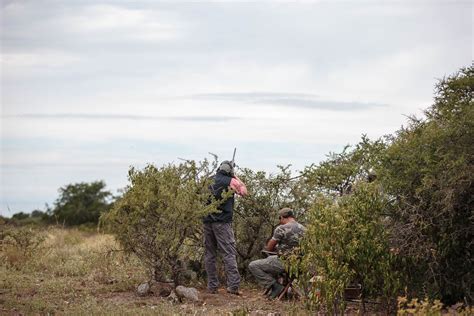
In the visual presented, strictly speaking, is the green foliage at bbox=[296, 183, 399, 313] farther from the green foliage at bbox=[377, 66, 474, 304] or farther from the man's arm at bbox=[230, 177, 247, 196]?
the man's arm at bbox=[230, 177, 247, 196]

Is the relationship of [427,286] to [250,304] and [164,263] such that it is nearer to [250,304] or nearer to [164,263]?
[250,304]

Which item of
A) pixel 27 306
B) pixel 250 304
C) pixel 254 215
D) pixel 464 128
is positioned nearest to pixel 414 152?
pixel 464 128

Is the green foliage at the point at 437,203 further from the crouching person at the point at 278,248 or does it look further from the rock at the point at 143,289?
the rock at the point at 143,289

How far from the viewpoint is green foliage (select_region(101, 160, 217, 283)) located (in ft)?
43.8

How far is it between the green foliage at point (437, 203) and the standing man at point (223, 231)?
298cm

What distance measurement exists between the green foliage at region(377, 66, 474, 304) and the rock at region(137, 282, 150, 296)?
14.5 ft

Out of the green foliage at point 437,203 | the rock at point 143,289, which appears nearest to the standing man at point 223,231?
the rock at point 143,289

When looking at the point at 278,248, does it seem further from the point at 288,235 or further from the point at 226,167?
the point at 226,167

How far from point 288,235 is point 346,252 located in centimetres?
241

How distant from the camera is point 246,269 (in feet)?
50.2

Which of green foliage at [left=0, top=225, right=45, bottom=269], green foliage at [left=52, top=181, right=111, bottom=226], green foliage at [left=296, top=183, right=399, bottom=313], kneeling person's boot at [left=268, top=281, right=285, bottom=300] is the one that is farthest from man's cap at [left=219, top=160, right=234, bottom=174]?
green foliage at [left=52, top=181, right=111, bottom=226]

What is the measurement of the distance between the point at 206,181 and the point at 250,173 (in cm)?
184

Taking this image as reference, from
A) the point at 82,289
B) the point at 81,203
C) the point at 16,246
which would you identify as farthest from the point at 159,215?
the point at 81,203

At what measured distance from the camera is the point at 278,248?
1327cm
